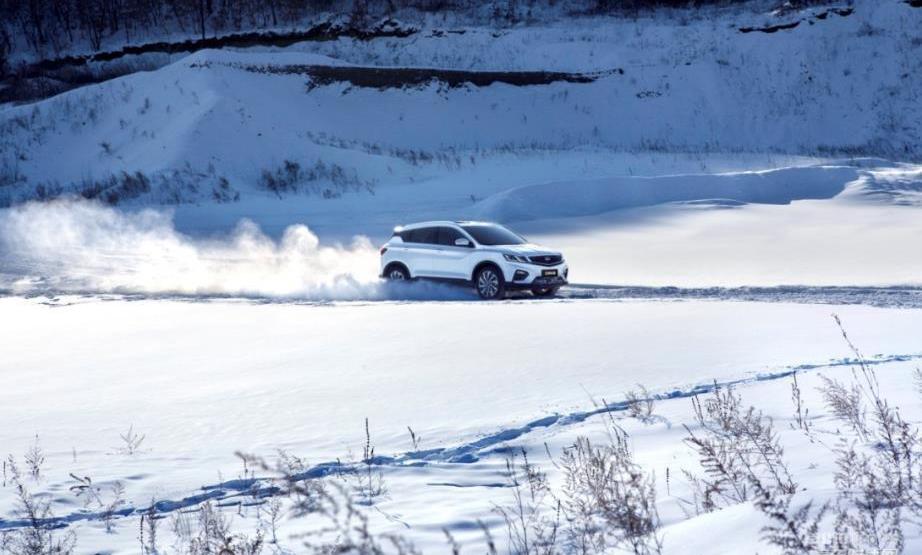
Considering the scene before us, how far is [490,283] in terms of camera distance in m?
21.6

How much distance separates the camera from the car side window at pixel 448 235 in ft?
72.6

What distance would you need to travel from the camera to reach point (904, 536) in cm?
454

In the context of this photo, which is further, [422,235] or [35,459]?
[422,235]

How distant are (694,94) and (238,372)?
172 ft

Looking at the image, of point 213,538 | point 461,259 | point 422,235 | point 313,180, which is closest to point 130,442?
point 213,538

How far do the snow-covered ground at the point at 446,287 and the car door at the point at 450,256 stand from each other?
0.56m

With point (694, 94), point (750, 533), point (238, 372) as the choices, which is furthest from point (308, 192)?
point (750, 533)

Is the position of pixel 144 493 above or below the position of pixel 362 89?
below

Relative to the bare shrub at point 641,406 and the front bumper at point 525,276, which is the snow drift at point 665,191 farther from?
the bare shrub at point 641,406

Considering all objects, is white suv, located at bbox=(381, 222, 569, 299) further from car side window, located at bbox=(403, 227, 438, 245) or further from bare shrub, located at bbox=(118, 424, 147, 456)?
bare shrub, located at bbox=(118, 424, 147, 456)

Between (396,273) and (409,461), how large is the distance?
14.4m

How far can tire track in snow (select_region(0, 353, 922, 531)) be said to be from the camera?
24.7ft

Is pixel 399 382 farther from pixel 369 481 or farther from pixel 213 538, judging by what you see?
pixel 213 538

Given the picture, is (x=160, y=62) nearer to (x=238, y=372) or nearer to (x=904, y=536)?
(x=238, y=372)
